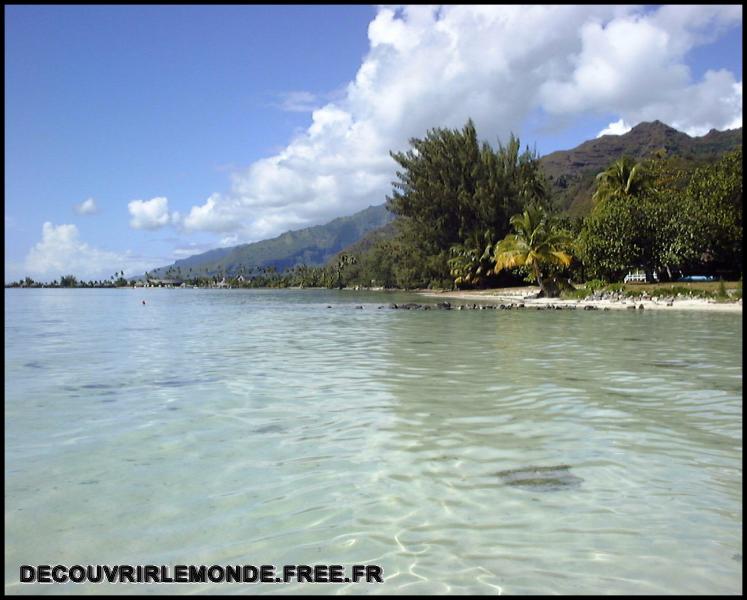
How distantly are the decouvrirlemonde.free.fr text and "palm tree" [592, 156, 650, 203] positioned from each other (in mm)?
60962

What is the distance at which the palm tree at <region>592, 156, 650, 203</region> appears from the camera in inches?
2336

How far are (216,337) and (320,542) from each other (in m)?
18.6

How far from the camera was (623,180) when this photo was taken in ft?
199

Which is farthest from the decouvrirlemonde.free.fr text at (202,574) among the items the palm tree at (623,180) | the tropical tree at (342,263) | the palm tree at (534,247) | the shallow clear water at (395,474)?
the tropical tree at (342,263)

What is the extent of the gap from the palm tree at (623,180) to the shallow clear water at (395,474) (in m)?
51.6

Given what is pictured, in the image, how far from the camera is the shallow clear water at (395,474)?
13.2ft

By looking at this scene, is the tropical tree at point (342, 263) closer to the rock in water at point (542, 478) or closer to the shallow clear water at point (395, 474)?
the shallow clear water at point (395, 474)

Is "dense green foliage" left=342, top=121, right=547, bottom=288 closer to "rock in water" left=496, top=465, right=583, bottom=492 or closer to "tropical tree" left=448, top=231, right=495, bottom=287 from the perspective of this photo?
"tropical tree" left=448, top=231, right=495, bottom=287

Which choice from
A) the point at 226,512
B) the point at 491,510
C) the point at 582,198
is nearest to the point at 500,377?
the point at 491,510

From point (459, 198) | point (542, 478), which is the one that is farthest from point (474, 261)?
point (542, 478)

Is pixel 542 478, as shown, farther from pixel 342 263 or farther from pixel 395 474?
pixel 342 263

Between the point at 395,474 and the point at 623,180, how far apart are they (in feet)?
204

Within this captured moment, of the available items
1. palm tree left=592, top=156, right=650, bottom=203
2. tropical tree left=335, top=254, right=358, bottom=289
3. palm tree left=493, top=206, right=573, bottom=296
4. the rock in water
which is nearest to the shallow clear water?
the rock in water

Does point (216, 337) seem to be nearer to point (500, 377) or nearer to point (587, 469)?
point (500, 377)
